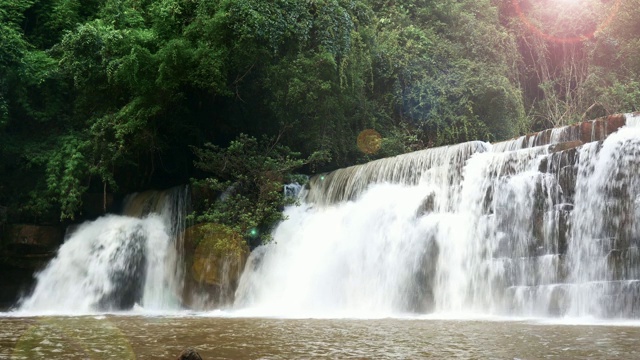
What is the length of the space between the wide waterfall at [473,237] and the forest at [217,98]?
1.82m

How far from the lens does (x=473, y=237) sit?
39.1 ft

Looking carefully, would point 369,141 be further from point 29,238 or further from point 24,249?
point 24,249

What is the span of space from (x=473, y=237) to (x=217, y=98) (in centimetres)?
897

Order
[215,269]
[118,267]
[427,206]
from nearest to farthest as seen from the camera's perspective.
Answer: [427,206], [215,269], [118,267]

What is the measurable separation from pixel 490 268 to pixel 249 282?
5.73 m

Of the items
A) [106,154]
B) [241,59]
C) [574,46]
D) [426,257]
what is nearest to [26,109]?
[106,154]

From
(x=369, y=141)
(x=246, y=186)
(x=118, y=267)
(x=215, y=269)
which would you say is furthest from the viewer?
(x=369, y=141)

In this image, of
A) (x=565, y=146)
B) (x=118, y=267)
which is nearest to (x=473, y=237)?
(x=565, y=146)

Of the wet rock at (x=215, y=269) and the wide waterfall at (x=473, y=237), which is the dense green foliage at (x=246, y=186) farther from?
the wide waterfall at (x=473, y=237)

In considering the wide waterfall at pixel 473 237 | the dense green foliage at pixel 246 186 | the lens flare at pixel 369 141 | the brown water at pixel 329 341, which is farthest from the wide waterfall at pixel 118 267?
the brown water at pixel 329 341

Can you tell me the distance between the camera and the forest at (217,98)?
16078mm

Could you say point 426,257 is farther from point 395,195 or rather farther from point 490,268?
point 395,195

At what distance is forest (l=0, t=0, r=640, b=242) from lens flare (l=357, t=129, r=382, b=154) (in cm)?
5

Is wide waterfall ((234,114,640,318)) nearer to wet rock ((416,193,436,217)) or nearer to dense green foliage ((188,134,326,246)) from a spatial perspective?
wet rock ((416,193,436,217))
